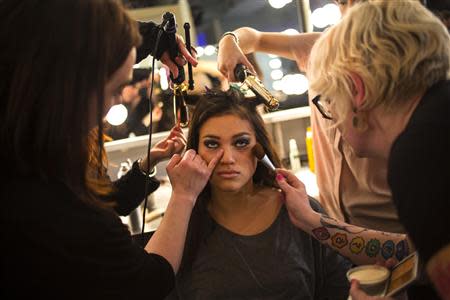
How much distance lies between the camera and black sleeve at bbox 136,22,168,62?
1.39m

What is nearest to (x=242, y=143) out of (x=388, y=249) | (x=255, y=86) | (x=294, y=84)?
(x=255, y=86)

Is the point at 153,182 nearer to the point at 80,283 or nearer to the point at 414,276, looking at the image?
the point at 80,283

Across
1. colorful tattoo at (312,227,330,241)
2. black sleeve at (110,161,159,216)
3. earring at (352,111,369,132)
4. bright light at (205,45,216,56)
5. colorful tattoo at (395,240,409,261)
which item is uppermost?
bright light at (205,45,216,56)

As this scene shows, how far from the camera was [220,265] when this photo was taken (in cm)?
150

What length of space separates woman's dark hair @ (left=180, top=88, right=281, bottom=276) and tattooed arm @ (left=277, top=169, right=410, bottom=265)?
0.14 metres

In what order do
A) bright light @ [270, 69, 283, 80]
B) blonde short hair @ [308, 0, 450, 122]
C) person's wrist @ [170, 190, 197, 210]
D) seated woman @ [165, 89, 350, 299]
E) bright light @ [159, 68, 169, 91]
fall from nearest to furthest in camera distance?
blonde short hair @ [308, 0, 450, 122], person's wrist @ [170, 190, 197, 210], seated woman @ [165, 89, 350, 299], bright light @ [159, 68, 169, 91], bright light @ [270, 69, 283, 80]

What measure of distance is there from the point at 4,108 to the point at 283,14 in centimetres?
212

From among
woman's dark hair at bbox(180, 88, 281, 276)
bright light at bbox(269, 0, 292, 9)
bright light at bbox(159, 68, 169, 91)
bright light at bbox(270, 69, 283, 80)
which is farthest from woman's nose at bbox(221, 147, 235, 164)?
bright light at bbox(269, 0, 292, 9)

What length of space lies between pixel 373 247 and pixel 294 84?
5.21ft

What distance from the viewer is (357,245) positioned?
4.42ft

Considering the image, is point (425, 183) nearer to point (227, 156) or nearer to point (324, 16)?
point (227, 156)

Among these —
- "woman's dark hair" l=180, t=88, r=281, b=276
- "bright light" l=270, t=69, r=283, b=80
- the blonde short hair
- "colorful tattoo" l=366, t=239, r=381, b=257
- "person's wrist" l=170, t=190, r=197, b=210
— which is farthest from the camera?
"bright light" l=270, t=69, r=283, b=80

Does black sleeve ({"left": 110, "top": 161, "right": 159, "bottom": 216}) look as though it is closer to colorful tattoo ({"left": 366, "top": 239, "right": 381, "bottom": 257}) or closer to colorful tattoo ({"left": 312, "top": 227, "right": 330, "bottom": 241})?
colorful tattoo ({"left": 312, "top": 227, "right": 330, "bottom": 241})

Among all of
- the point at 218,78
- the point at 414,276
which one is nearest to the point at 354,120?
the point at 414,276
